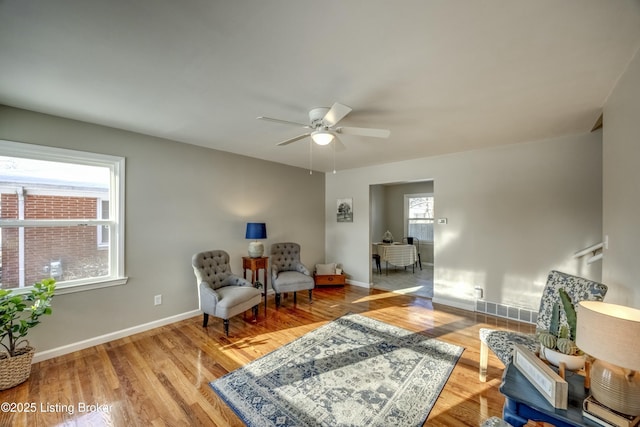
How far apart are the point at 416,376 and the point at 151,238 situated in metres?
3.38

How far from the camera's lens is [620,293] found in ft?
5.68

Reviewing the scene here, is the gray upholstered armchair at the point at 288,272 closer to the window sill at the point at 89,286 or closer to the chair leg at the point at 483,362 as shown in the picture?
the window sill at the point at 89,286

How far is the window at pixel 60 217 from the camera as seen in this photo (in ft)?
8.07

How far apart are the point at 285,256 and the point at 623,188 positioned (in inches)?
159

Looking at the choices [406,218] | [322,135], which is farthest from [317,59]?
[406,218]

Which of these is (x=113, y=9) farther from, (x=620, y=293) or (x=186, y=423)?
(x=620, y=293)

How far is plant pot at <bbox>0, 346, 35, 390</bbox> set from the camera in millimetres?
2053

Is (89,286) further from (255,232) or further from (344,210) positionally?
(344,210)

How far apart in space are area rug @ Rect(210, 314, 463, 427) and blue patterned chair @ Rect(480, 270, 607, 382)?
555 mm

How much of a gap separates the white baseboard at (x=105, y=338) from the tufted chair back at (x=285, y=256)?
144 centimetres

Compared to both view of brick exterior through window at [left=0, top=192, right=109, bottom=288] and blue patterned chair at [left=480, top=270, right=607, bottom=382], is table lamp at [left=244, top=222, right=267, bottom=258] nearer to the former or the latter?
view of brick exterior through window at [left=0, top=192, right=109, bottom=288]

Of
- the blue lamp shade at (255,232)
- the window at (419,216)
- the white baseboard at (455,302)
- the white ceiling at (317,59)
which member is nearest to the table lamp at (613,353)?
the white ceiling at (317,59)

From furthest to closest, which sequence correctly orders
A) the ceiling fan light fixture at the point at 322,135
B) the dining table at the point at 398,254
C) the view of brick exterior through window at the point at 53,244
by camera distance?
the dining table at the point at 398,254, the view of brick exterior through window at the point at 53,244, the ceiling fan light fixture at the point at 322,135

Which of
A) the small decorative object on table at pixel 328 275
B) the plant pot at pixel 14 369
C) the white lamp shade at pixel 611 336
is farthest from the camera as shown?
the small decorative object on table at pixel 328 275
